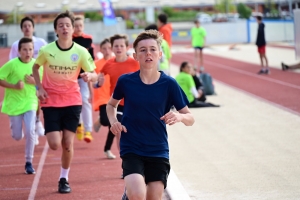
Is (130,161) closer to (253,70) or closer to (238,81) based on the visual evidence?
(238,81)

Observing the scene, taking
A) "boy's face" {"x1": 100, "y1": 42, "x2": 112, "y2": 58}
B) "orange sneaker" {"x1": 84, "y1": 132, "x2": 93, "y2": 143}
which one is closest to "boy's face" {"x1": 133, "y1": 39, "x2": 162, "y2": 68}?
"boy's face" {"x1": 100, "y1": 42, "x2": 112, "y2": 58}

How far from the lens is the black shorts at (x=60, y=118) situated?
841 centimetres

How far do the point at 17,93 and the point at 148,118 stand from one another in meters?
4.53

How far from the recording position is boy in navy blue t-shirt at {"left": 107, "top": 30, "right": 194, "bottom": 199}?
230 inches

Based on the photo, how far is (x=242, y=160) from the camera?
32.1 feet

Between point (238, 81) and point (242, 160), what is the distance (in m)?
13.7

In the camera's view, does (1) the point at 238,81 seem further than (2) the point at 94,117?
Yes

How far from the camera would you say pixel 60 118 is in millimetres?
8516

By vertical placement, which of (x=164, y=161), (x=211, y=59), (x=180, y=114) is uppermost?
(x=180, y=114)

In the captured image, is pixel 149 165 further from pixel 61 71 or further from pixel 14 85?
pixel 14 85

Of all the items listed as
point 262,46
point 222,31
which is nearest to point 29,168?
point 262,46

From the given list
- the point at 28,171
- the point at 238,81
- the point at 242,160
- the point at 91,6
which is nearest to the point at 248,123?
the point at 242,160

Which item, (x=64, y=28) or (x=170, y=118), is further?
(x=64, y=28)

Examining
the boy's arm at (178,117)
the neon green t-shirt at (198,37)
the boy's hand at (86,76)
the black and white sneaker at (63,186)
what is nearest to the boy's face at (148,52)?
the boy's arm at (178,117)
